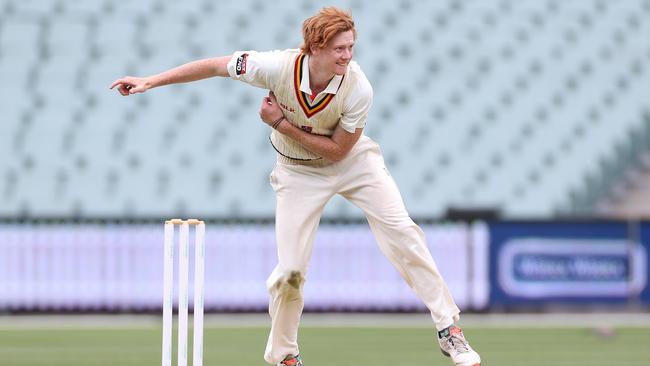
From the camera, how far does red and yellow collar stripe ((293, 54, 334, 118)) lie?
5473 mm

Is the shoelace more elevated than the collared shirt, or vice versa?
the collared shirt

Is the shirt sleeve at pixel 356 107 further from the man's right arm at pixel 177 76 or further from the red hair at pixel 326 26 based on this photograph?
the man's right arm at pixel 177 76

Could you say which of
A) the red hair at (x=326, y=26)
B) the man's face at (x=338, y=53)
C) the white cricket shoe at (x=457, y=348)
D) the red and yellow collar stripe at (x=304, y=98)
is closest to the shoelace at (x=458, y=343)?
the white cricket shoe at (x=457, y=348)

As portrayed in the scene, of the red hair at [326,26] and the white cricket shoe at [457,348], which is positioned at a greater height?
the red hair at [326,26]

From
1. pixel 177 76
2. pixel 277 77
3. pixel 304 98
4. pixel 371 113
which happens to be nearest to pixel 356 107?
pixel 304 98

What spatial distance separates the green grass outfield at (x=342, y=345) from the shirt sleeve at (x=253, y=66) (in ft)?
8.39

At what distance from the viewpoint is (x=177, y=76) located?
541 cm

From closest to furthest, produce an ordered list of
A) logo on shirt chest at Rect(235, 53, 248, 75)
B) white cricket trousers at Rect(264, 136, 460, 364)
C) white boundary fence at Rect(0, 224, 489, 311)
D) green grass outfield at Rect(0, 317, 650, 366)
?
1. logo on shirt chest at Rect(235, 53, 248, 75)
2. white cricket trousers at Rect(264, 136, 460, 364)
3. green grass outfield at Rect(0, 317, 650, 366)
4. white boundary fence at Rect(0, 224, 489, 311)

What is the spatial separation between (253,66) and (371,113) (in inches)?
325

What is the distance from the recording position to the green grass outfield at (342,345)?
309 inches

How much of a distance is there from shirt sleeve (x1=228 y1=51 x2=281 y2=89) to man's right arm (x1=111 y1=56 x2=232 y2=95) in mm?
45

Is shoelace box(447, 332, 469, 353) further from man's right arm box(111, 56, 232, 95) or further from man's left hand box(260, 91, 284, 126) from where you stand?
man's right arm box(111, 56, 232, 95)

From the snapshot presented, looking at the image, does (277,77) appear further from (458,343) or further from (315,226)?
(458,343)

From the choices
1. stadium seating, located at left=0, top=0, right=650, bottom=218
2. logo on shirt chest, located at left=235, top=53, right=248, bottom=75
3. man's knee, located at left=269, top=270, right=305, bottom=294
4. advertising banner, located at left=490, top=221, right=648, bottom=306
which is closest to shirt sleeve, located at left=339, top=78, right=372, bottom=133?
logo on shirt chest, located at left=235, top=53, right=248, bottom=75
